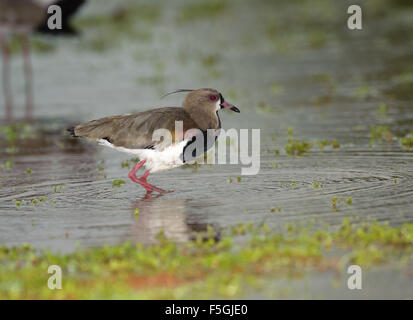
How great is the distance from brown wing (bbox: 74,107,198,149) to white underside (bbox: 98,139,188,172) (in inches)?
3.0

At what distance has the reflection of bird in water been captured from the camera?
746cm

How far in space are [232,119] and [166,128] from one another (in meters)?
5.29

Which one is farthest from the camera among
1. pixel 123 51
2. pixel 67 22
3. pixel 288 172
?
pixel 123 51

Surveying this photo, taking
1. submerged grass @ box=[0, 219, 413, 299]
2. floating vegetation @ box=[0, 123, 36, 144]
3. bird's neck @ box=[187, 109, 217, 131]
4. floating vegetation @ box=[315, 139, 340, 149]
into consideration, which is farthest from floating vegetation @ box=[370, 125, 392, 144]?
floating vegetation @ box=[0, 123, 36, 144]

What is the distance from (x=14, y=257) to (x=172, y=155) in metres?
2.44

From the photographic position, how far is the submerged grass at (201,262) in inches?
242

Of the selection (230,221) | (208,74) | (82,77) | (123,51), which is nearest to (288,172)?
(230,221)

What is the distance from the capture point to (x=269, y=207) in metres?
8.22

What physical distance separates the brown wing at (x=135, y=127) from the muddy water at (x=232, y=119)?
60cm

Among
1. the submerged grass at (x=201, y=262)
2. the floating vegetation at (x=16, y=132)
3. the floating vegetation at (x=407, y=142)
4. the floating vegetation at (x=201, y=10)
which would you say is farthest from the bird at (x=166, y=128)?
the floating vegetation at (x=201, y=10)

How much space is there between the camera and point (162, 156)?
902 cm
